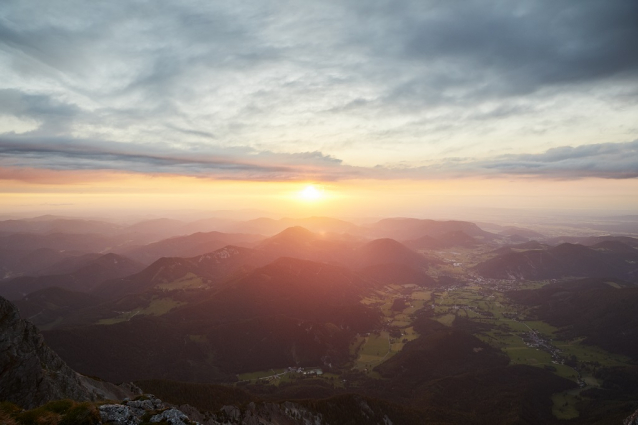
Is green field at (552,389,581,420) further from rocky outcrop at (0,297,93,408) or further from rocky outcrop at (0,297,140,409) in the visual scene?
rocky outcrop at (0,297,93,408)

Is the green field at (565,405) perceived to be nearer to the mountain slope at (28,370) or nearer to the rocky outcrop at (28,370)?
the mountain slope at (28,370)

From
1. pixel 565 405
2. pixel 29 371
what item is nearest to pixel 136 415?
pixel 29 371

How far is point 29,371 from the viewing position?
5859cm

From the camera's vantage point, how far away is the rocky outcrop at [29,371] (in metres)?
55.5

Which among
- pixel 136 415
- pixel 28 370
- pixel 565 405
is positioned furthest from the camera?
pixel 565 405

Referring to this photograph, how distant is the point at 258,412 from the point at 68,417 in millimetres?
79077

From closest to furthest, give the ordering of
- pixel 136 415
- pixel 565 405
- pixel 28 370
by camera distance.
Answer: pixel 136 415, pixel 28 370, pixel 565 405

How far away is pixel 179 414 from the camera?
4178 centimetres

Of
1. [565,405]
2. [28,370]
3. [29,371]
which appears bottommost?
[565,405]

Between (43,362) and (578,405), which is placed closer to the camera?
(43,362)

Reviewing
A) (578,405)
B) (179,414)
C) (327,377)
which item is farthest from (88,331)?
(578,405)

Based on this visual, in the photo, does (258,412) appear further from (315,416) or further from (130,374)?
(130,374)

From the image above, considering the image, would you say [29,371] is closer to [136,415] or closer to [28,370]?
[28,370]

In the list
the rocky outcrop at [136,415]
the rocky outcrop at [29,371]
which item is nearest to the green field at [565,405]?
the rocky outcrop at [136,415]
